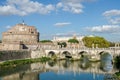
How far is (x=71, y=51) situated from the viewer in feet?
191

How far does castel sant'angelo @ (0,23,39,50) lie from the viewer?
6084 centimetres

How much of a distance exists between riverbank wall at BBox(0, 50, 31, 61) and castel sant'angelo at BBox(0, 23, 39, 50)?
12.8ft

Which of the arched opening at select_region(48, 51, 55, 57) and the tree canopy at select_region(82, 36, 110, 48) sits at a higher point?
the tree canopy at select_region(82, 36, 110, 48)

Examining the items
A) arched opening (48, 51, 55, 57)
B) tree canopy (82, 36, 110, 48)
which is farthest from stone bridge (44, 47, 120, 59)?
tree canopy (82, 36, 110, 48)

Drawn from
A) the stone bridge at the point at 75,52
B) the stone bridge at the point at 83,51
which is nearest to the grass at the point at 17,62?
the stone bridge at the point at 75,52

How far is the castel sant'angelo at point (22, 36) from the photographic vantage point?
6084 centimetres

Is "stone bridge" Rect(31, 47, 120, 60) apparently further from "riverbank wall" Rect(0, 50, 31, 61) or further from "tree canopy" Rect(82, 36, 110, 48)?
"tree canopy" Rect(82, 36, 110, 48)

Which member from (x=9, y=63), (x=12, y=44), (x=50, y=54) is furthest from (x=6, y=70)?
(x=50, y=54)

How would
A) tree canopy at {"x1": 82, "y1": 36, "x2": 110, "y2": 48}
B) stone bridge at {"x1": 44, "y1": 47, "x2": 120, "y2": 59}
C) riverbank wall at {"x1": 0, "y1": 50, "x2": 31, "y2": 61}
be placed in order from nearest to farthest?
riverbank wall at {"x1": 0, "y1": 50, "x2": 31, "y2": 61} < stone bridge at {"x1": 44, "y1": 47, "x2": 120, "y2": 59} < tree canopy at {"x1": 82, "y1": 36, "x2": 110, "y2": 48}

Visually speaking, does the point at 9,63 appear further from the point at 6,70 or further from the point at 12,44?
the point at 12,44

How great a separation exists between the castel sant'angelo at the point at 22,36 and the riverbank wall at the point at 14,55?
3.92 m

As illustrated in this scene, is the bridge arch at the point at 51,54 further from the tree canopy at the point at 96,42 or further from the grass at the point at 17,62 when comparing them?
the tree canopy at the point at 96,42

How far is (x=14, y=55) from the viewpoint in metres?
49.7

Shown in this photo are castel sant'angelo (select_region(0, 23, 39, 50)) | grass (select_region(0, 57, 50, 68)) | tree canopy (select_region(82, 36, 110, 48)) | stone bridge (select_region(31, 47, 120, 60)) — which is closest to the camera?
grass (select_region(0, 57, 50, 68))
